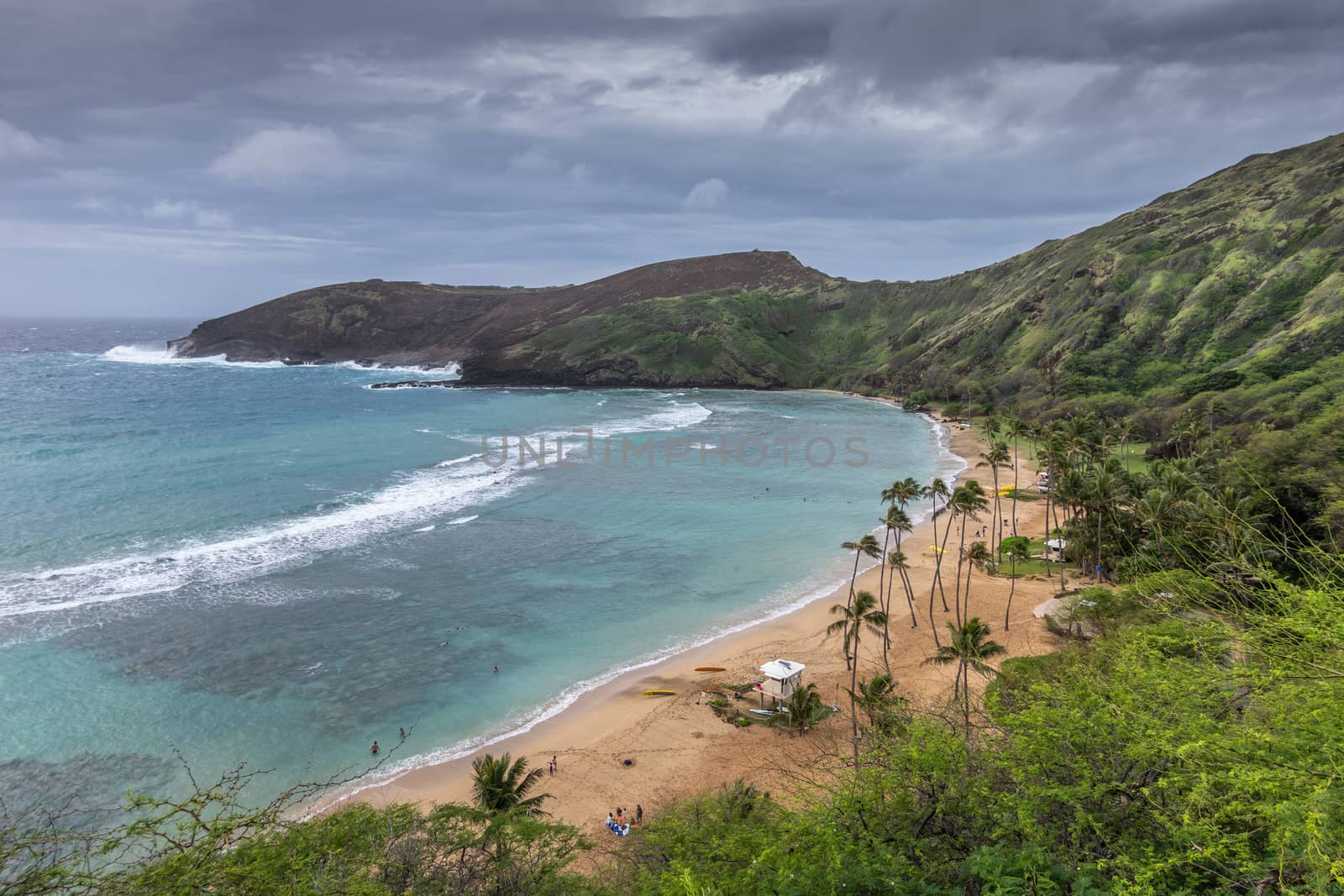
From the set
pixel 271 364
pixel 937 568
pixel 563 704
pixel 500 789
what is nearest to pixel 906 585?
pixel 937 568

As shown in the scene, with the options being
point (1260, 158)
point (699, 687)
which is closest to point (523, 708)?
point (699, 687)

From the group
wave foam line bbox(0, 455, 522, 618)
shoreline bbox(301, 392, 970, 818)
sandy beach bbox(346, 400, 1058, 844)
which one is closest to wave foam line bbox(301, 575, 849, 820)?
shoreline bbox(301, 392, 970, 818)

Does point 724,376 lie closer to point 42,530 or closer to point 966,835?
point 42,530

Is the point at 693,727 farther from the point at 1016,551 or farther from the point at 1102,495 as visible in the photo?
the point at 1102,495

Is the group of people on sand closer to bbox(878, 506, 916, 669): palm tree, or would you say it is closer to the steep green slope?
bbox(878, 506, 916, 669): palm tree

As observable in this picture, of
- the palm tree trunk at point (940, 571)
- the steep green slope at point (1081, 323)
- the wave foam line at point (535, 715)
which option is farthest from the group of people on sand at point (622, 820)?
the steep green slope at point (1081, 323)
